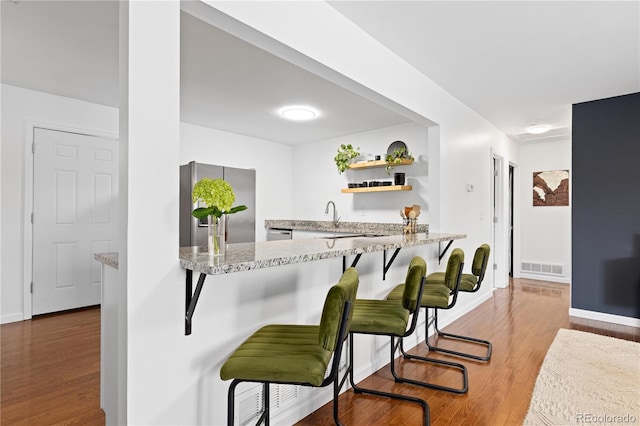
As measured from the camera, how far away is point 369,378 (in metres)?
2.53

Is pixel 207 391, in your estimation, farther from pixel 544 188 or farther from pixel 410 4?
pixel 544 188

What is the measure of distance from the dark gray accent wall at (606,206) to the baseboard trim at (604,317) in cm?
5

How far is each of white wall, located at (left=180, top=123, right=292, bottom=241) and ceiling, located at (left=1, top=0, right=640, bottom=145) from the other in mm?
570

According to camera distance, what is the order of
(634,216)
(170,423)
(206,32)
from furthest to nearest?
(634,216)
(206,32)
(170,423)

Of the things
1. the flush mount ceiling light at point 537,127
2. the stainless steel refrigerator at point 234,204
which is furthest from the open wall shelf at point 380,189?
the flush mount ceiling light at point 537,127

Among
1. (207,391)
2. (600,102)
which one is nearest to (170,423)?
(207,391)

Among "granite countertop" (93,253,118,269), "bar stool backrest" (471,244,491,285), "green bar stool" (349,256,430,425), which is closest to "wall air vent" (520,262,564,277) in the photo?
"bar stool backrest" (471,244,491,285)

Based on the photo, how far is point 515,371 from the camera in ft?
8.75

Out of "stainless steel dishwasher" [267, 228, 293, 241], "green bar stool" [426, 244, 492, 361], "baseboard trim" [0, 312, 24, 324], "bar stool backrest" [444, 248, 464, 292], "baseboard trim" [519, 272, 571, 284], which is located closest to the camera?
"bar stool backrest" [444, 248, 464, 292]

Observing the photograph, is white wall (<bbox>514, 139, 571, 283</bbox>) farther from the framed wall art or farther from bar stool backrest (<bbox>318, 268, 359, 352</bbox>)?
bar stool backrest (<bbox>318, 268, 359, 352</bbox>)

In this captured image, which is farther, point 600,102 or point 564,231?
point 564,231

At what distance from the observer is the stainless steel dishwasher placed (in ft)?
18.9

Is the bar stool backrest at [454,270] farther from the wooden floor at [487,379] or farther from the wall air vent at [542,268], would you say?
the wall air vent at [542,268]

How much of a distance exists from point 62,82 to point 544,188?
725 centimetres
